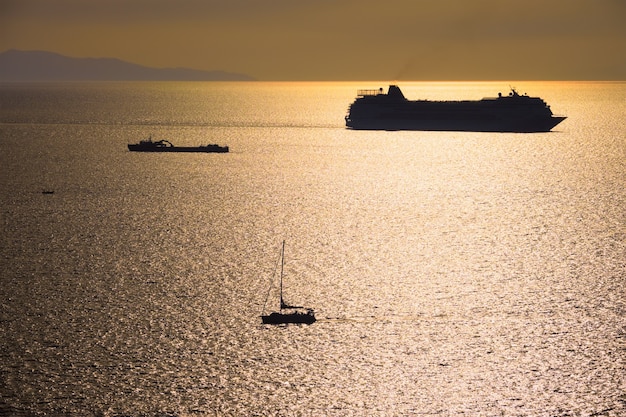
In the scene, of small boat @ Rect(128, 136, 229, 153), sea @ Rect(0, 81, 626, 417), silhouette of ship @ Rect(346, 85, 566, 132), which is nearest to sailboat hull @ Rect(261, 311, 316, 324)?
sea @ Rect(0, 81, 626, 417)

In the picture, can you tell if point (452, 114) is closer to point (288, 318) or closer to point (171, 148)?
point (171, 148)

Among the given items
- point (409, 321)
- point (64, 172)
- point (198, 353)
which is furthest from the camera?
point (64, 172)

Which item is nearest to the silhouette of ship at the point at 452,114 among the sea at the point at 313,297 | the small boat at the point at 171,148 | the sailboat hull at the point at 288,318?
the small boat at the point at 171,148

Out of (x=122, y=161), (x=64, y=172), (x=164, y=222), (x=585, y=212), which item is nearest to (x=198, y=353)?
(x=164, y=222)

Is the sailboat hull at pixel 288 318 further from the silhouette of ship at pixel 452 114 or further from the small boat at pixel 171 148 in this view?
the silhouette of ship at pixel 452 114

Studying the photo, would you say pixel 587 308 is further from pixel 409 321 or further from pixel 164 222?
pixel 164 222

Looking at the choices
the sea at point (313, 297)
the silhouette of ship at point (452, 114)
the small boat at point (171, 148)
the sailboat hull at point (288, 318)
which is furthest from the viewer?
the silhouette of ship at point (452, 114)

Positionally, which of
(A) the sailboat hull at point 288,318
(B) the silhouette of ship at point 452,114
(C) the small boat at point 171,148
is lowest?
(A) the sailboat hull at point 288,318
